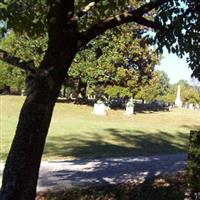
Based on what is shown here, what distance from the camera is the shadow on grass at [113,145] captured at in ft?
61.4

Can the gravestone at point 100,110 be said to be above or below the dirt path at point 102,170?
above

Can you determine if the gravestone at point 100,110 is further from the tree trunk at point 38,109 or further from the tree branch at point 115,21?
the tree trunk at point 38,109

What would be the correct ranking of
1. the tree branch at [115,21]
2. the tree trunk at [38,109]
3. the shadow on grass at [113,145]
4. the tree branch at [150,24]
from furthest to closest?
the shadow on grass at [113,145] → the tree branch at [150,24] → the tree branch at [115,21] → the tree trunk at [38,109]

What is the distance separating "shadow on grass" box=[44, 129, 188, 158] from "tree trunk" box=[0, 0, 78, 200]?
1037cm

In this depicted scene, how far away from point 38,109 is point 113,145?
14.8m

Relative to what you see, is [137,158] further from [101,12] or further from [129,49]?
[129,49]

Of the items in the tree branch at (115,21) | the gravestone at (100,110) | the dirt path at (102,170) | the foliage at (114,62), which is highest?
the foliage at (114,62)

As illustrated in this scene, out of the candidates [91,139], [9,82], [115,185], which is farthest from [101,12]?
[9,82]

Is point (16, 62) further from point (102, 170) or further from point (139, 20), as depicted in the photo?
point (102, 170)

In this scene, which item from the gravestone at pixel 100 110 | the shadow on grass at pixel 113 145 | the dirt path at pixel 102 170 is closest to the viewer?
the dirt path at pixel 102 170

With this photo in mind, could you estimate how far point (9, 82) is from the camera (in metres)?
49.9

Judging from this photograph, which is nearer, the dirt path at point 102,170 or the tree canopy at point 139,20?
the tree canopy at point 139,20

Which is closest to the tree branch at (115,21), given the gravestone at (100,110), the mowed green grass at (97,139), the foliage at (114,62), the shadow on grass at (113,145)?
the mowed green grass at (97,139)

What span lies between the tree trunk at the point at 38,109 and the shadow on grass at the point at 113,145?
34.0ft
